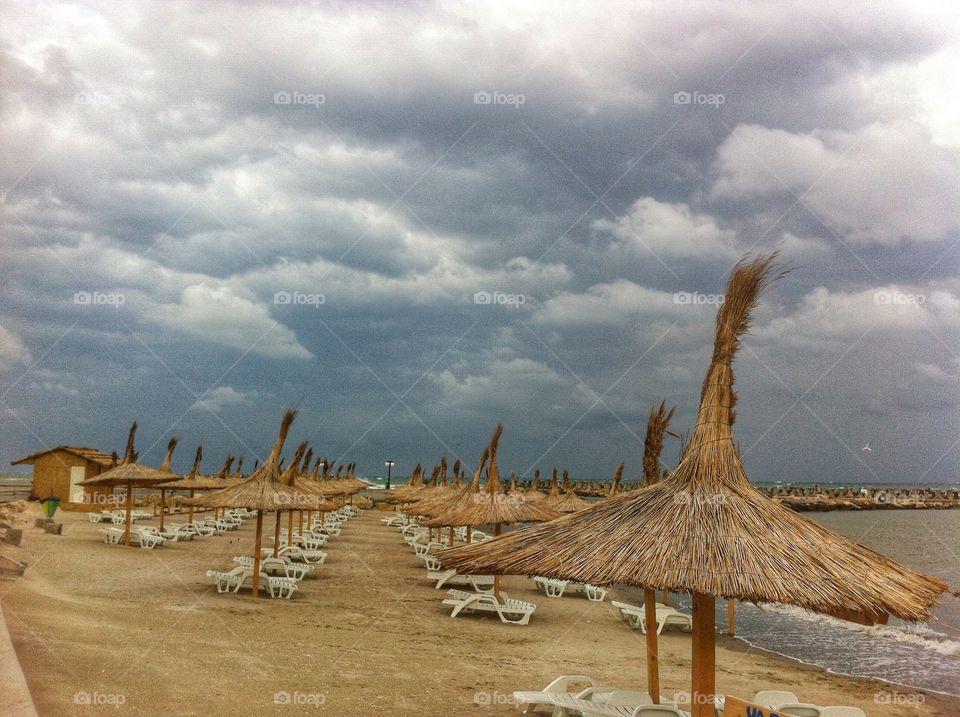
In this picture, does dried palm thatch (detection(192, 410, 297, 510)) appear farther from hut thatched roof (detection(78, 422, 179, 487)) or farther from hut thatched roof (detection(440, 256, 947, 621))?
hut thatched roof (detection(440, 256, 947, 621))

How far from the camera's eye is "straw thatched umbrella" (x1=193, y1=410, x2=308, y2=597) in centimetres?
1286

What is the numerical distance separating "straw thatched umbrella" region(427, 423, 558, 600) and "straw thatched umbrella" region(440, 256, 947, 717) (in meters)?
7.34

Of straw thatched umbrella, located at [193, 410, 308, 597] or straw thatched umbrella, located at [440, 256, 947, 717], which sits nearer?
straw thatched umbrella, located at [440, 256, 947, 717]

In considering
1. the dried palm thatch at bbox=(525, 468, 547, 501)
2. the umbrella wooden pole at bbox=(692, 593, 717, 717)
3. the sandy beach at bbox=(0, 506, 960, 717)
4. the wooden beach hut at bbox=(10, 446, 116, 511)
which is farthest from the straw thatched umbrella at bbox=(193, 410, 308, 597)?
the wooden beach hut at bbox=(10, 446, 116, 511)

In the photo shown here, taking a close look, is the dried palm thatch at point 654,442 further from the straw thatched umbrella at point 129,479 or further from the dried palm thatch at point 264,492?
the straw thatched umbrella at point 129,479

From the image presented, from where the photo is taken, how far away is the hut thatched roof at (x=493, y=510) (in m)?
13.4

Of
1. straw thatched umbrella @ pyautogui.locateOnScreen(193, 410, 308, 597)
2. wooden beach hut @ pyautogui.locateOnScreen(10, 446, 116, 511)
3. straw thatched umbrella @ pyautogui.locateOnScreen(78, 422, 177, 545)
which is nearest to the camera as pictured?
straw thatched umbrella @ pyautogui.locateOnScreen(193, 410, 308, 597)

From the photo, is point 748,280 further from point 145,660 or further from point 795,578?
point 145,660

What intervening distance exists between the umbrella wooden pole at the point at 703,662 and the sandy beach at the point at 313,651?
2.51 meters

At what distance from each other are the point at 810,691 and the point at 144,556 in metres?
14.3

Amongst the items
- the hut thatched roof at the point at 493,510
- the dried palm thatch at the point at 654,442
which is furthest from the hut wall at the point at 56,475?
the dried palm thatch at the point at 654,442

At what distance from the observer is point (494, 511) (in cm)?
1360

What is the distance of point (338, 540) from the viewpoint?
25.5 m

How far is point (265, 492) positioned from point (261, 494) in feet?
0.27
